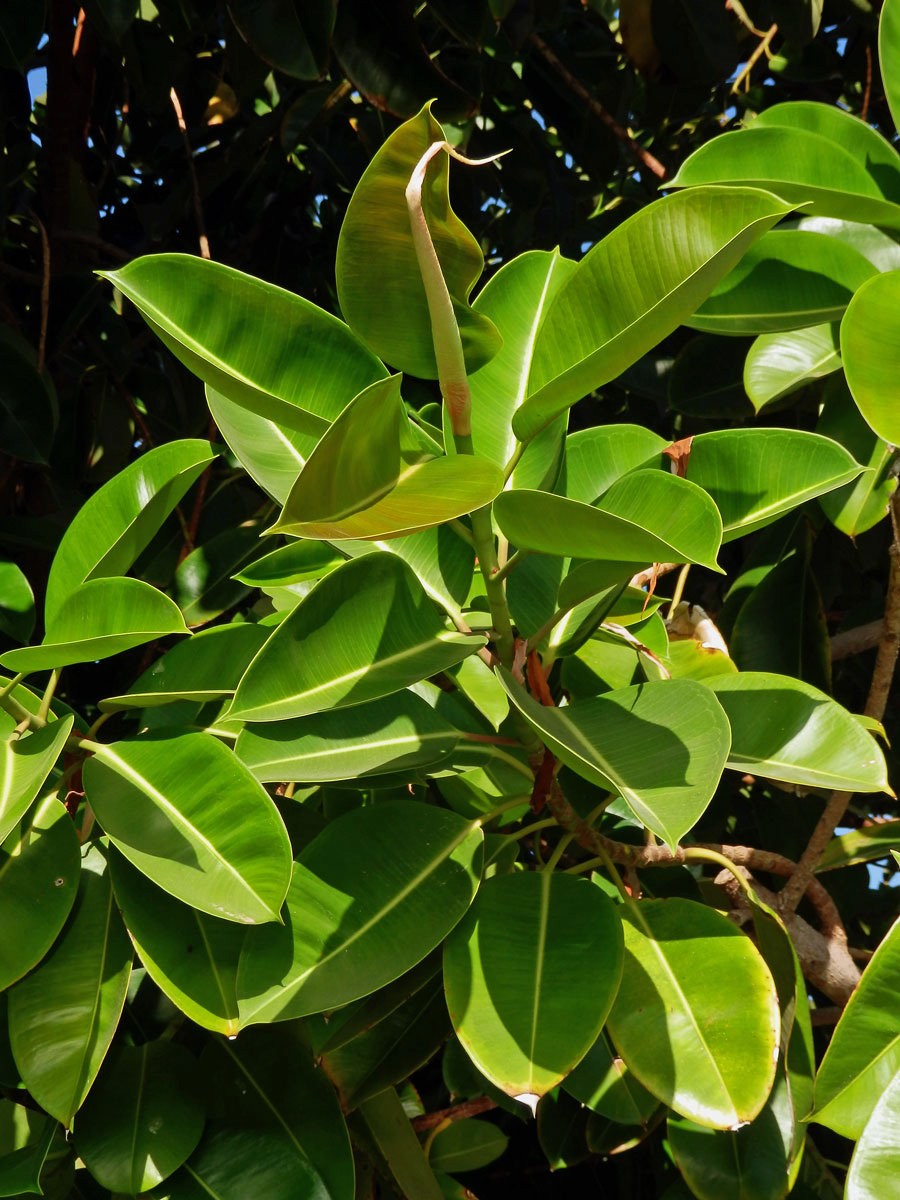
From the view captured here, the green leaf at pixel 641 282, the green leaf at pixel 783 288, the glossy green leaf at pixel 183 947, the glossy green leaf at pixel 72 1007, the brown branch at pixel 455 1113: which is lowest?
the brown branch at pixel 455 1113

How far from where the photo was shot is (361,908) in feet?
2.70

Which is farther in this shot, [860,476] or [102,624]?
[860,476]

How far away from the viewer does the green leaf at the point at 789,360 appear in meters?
1.19

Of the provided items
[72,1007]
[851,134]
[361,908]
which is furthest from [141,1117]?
[851,134]

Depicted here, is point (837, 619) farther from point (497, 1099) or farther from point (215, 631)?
point (215, 631)

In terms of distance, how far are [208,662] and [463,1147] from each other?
2.91 ft

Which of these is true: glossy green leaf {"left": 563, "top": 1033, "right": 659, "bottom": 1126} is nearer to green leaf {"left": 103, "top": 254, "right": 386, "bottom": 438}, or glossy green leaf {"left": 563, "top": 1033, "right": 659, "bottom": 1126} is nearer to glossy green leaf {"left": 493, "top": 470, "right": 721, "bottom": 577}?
glossy green leaf {"left": 493, "top": 470, "right": 721, "bottom": 577}

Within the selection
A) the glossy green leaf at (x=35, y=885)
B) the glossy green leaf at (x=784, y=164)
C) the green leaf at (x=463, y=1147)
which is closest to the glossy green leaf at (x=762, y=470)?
the glossy green leaf at (x=784, y=164)

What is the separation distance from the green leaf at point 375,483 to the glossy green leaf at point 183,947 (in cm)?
37

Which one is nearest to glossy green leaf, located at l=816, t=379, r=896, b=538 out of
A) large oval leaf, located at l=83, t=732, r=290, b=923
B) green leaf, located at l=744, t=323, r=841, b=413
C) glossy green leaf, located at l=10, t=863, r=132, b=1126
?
green leaf, located at l=744, t=323, r=841, b=413

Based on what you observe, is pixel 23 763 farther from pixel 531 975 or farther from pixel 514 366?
pixel 514 366

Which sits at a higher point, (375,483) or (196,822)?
(375,483)

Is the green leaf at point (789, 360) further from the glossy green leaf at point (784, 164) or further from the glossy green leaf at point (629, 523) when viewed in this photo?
the glossy green leaf at point (629, 523)

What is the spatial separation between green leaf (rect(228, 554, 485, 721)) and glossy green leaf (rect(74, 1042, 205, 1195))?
434mm
